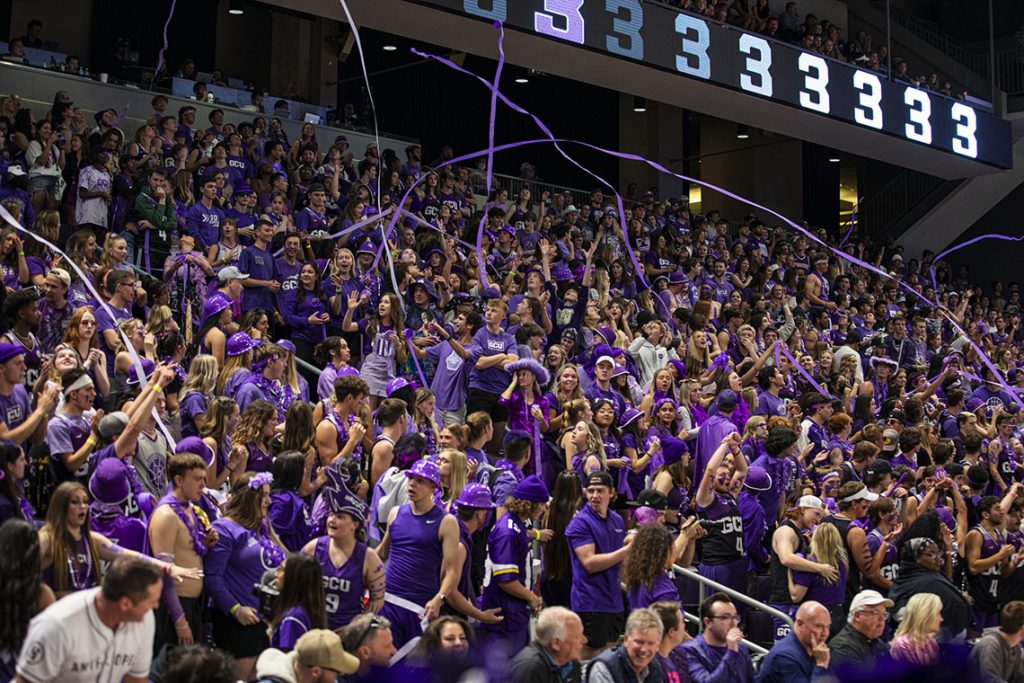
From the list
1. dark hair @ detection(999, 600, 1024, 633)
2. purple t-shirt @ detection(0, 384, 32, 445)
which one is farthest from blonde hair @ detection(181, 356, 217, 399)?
dark hair @ detection(999, 600, 1024, 633)

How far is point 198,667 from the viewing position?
448 cm

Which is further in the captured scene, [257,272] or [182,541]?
[257,272]

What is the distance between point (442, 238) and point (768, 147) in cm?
1603

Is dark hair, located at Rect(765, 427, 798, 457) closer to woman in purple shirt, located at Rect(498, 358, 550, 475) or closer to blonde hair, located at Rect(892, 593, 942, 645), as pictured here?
woman in purple shirt, located at Rect(498, 358, 550, 475)

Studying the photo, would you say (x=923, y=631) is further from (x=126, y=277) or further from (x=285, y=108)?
(x=285, y=108)

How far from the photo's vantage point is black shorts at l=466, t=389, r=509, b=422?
10.7 meters

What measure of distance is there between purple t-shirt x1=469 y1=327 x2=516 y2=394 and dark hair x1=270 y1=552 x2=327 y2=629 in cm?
521

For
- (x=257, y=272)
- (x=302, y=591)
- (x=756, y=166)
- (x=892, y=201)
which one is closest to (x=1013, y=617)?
(x=302, y=591)

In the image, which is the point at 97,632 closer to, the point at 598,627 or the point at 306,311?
the point at 598,627

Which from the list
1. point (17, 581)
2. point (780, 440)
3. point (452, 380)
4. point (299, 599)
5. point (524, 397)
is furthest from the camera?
point (452, 380)

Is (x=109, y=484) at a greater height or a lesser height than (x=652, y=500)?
greater

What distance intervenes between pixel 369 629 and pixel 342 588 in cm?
87

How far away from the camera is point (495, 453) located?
34.7 ft

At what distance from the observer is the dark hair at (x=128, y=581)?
456cm
